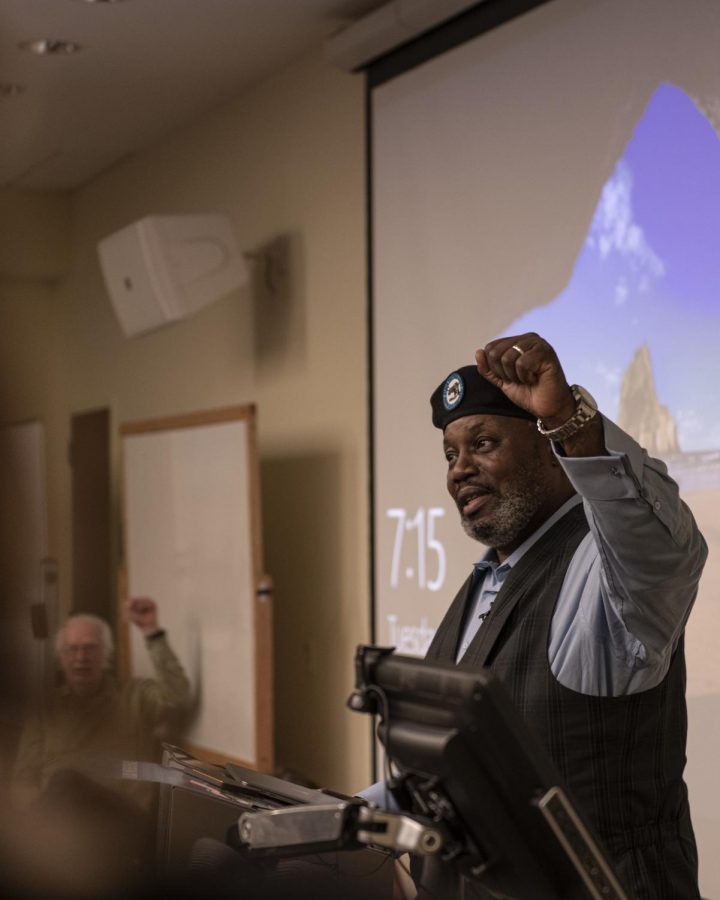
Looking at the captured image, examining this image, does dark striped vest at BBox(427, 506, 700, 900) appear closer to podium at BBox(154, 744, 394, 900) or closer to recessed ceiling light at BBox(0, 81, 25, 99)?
podium at BBox(154, 744, 394, 900)

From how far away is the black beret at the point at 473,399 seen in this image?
186 centimetres

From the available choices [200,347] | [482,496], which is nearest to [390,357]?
[200,347]

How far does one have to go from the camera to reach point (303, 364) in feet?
14.1

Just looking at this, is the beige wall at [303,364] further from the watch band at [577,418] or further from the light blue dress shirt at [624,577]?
the watch band at [577,418]

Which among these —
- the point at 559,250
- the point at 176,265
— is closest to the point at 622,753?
the point at 559,250

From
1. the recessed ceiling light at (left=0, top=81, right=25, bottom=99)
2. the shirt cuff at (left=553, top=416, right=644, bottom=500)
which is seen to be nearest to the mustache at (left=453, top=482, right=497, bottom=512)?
the shirt cuff at (left=553, top=416, right=644, bottom=500)

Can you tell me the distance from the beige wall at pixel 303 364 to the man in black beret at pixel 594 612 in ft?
7.12

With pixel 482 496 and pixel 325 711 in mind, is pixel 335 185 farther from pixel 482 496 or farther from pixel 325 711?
pixel 482 496

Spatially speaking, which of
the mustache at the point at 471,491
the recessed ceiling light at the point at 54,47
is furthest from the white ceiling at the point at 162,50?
the mustache at the point at 471,491

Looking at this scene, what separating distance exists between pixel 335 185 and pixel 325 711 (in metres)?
1.88

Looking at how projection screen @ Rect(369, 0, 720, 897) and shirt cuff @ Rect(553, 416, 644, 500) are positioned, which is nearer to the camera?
shirt cuff @ Rect(553, 416, 644, 500)

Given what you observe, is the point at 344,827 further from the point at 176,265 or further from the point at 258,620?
the point at 176,265

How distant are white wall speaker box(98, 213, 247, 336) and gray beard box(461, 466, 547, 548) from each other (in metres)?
2.70

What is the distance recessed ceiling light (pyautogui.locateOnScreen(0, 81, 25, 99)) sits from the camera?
339 millimetres
